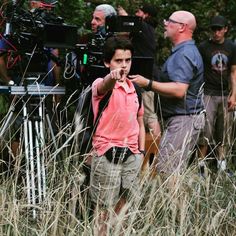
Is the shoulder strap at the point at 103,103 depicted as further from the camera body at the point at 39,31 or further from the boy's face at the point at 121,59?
the camera body at the point at 39,31

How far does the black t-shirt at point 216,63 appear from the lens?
6.55 metres

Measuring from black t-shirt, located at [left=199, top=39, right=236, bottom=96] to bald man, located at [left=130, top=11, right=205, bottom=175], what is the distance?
163 centimetres

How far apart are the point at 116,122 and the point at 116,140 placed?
0.11 meters

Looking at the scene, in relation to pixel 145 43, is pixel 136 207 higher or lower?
lower

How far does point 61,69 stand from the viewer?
5.12 m

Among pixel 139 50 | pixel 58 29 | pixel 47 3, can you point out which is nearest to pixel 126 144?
pixel 58 29

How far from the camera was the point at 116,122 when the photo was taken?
4074 millimetres

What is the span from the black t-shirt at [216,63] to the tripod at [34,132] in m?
2.20

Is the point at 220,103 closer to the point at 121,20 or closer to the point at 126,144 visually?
the point at 121,20

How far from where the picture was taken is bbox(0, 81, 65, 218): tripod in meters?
4.10

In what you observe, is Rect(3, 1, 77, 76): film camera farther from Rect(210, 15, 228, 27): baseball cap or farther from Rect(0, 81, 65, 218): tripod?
Rect(210, 15, 228, 27): baseball cap

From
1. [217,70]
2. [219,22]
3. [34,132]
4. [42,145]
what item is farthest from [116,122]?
[219,22]

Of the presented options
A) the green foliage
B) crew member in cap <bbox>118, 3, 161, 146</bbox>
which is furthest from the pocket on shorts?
the green foliage

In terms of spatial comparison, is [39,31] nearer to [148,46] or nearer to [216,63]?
[148,46]
